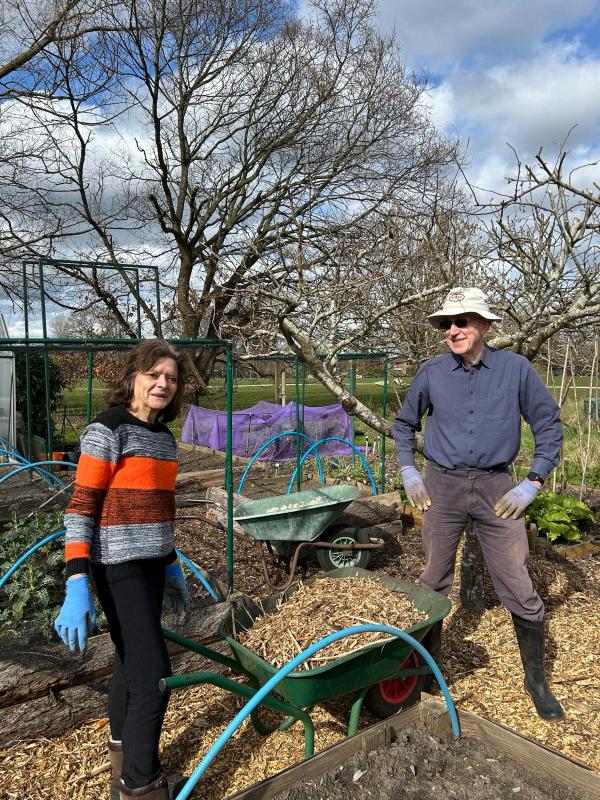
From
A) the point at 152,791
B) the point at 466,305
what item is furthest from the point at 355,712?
the point at 466,305

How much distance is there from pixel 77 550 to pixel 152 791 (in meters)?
0.79

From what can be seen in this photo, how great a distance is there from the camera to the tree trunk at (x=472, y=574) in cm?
373

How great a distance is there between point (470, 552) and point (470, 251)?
2.68m

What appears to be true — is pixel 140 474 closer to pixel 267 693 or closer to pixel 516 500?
pixel 267 693

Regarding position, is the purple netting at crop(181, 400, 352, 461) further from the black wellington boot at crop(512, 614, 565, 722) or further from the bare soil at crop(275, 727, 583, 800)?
the bare soil at crop(275, 727, 583, 800)

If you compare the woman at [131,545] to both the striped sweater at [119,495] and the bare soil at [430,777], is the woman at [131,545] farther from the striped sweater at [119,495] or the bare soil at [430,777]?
the bare soil at [430,777]

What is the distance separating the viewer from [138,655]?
6.48 ft

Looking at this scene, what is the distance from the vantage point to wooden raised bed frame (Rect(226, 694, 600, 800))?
1834 mm

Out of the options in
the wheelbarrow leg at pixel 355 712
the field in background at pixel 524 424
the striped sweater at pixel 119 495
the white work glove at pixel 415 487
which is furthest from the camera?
the field in background at pixel 524 424

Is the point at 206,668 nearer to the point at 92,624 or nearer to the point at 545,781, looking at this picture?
the point at 92,624

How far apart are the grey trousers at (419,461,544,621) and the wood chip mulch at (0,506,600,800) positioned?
0.49 meters

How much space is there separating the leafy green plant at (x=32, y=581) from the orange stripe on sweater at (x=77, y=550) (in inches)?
42.7

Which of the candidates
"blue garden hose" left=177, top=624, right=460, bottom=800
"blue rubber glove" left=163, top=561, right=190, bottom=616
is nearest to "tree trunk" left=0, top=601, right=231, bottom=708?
"blue rubber glove" left=163, top=561, right=190, bottom=616

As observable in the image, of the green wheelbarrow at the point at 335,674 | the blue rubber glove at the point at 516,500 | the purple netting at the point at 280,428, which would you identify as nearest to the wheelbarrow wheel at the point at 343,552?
the green wheelbarrow at the point at 335,674
